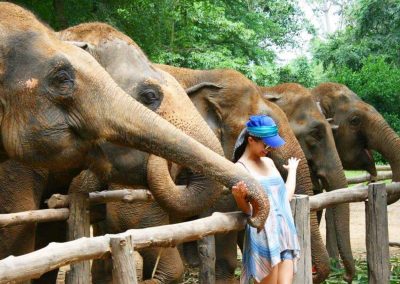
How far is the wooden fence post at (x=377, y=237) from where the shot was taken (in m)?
6.20

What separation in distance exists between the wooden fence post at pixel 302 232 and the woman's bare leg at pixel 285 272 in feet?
1.28

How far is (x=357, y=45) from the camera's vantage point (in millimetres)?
23469

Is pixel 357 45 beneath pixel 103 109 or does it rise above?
above

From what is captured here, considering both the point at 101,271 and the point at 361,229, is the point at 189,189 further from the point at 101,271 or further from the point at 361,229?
the point at 361,229

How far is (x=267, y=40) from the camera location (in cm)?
2777

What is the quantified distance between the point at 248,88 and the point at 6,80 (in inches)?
149

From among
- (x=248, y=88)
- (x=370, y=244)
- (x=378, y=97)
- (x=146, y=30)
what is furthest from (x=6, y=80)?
(x=378, y=97)

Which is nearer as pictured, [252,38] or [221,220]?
[221,220]

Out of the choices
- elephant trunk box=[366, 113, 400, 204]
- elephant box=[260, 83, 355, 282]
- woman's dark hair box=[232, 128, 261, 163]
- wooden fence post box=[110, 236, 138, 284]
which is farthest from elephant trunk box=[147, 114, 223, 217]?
elephant trunk box=[366, 113, 400, 204]

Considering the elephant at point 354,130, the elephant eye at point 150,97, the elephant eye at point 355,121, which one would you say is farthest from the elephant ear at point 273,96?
the elephant eye at point 150,97

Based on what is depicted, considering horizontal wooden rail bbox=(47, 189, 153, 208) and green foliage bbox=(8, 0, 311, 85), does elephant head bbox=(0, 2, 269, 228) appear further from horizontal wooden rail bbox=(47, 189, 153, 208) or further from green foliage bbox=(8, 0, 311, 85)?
green foliage bbox=(8, 0, 311, 85)

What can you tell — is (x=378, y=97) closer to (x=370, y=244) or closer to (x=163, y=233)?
(x=370, y=244)

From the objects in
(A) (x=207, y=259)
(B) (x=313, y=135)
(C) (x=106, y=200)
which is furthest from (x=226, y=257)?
(C) (x=106, y=200)

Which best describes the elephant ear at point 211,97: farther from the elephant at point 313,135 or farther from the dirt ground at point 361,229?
the dirt ground at point 361,229
